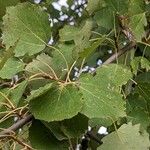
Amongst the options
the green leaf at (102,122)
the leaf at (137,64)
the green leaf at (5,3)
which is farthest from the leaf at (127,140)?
the green leaf at (5,3)

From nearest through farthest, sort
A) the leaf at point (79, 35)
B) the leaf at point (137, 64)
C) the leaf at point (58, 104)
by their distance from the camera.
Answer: the leaf at point (58, 104)
the leaf at point (79, 35)
the leaf at point (137, 64)

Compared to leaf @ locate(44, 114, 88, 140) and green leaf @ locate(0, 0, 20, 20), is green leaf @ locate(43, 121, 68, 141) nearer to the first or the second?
leaf @ locate(44, 114, 88, 140)

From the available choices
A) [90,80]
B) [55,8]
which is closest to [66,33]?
[90,80]

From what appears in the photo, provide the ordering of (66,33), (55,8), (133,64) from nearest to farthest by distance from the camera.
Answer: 1. (133,64)
2. (66,33)
3. (55,8)

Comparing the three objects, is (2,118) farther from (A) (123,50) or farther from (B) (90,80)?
(A) (123,50)

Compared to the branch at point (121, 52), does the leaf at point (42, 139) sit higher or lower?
lower

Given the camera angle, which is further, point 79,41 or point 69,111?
point 79,41

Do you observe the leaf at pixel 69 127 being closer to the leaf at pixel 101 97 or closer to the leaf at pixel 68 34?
the leaf at pixel 101 97
